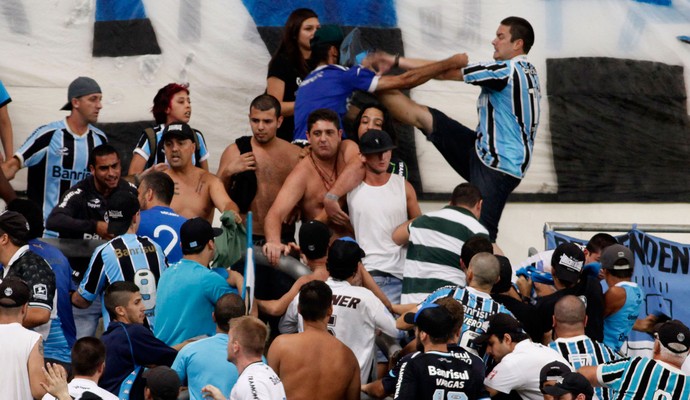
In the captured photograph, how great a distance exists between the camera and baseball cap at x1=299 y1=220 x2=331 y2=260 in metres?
9.41

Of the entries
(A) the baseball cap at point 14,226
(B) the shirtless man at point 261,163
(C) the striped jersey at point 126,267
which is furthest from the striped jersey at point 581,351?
(A) the baseball cap at point 14,226

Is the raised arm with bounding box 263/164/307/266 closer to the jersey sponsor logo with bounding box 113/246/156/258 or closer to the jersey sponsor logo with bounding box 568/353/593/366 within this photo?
the jersey sponsor logo with bounding box 113/246/156/258

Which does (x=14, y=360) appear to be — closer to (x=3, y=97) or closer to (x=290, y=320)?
(x=290, y=320)

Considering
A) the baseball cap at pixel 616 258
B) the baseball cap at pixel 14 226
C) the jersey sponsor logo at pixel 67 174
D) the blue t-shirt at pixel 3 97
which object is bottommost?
the baseball cap at pixel 616 258

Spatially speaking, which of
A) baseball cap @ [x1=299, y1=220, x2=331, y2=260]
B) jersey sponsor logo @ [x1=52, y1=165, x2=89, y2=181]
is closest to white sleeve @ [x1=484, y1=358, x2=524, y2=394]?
baseball cap @ [x1=299, y1=220, x2=331, y2=260]

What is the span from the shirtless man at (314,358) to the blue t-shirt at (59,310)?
4.95 feet

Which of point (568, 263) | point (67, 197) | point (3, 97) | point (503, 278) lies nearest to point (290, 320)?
point (503, 278)

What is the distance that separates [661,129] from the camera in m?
13.2

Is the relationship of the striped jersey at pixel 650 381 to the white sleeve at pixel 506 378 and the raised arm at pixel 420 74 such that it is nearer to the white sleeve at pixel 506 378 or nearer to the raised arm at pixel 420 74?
the white sleeve at pixel 506 378

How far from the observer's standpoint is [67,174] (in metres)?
11.5

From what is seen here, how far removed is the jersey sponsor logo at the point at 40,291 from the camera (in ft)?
28.9

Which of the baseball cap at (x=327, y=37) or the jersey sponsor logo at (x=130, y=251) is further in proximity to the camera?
the baseball cap at (x=327, y=37)

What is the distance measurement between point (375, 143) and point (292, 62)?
Result: 1.98 meters

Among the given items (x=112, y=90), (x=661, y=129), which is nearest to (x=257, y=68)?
(x=112, y=90)
